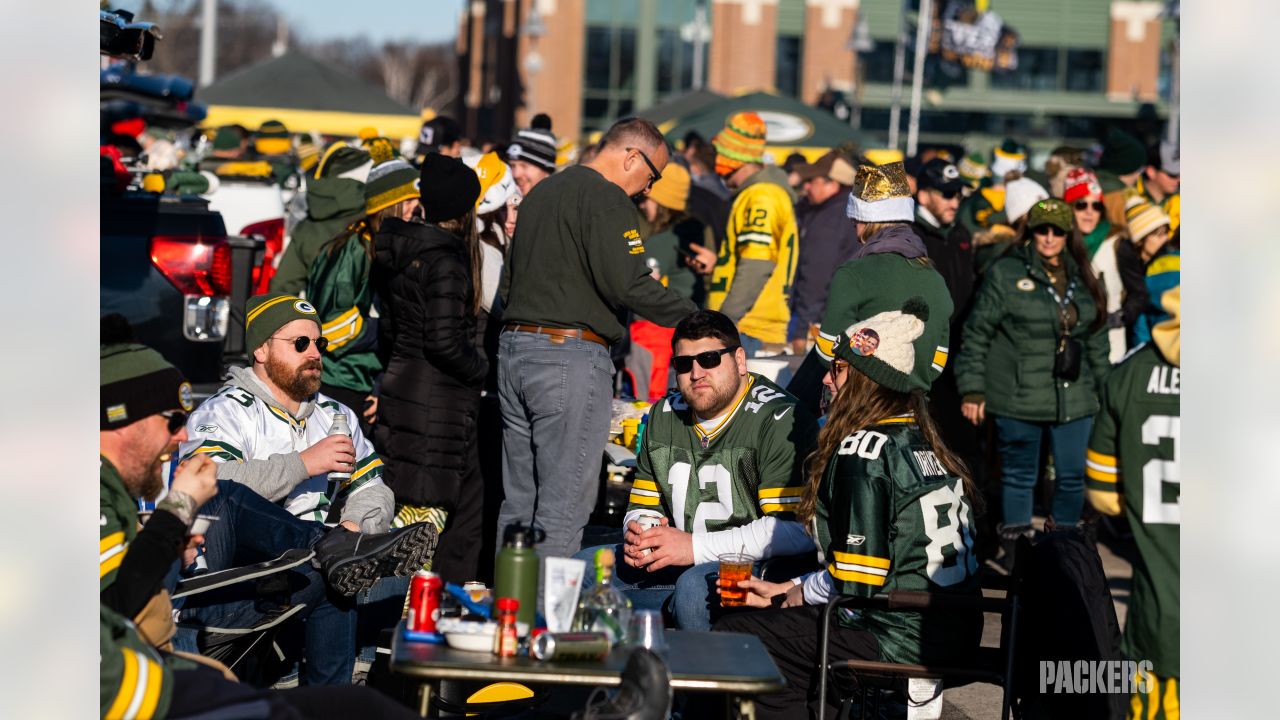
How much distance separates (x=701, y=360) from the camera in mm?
5613

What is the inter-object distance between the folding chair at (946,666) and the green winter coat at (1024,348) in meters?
3.62

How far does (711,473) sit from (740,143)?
4.18m

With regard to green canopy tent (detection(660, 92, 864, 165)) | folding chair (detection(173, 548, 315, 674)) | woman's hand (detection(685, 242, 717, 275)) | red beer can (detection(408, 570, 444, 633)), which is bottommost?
folding chair (detection(173, 548, 315, 674))

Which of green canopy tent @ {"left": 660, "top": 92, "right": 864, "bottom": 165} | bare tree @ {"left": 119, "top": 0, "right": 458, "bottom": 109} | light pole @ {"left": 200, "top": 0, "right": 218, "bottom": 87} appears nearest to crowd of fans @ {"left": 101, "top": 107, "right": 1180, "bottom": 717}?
green canopy tent @ {"left": 660, "top": 92, "right": 864, "bottom": 165}

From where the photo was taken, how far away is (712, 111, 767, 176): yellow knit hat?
9.45 meters

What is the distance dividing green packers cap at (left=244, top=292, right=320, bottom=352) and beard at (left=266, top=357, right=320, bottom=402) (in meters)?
0.11

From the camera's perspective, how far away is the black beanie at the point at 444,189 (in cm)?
688

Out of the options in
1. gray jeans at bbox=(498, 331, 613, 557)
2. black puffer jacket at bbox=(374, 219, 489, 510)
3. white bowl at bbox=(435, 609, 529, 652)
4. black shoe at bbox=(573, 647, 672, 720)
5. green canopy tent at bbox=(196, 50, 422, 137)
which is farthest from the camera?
green canopy tent at bbox=(196, 50, 422, 137)

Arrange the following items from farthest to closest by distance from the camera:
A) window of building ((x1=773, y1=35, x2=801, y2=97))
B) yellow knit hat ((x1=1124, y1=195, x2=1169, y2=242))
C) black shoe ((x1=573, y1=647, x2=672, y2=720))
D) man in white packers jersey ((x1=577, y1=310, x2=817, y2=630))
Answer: window of building ((x1=773, y1=35, x2=801, y2=97)) < yellow knit hat ((x1=1124, y1=195, x2=1169, y2=242)) < man in white packers jersey ((x1=577, y1=310, x2=817, y2=630)) < black shoe ((x1=573, y1=647, x2=672, y2=720))

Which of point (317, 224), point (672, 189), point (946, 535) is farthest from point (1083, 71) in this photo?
point (946, 535)

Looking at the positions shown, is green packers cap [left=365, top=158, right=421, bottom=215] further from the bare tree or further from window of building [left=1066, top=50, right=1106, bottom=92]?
the bare tree

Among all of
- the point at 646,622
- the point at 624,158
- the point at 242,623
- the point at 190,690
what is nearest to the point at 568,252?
the point at 624,158
